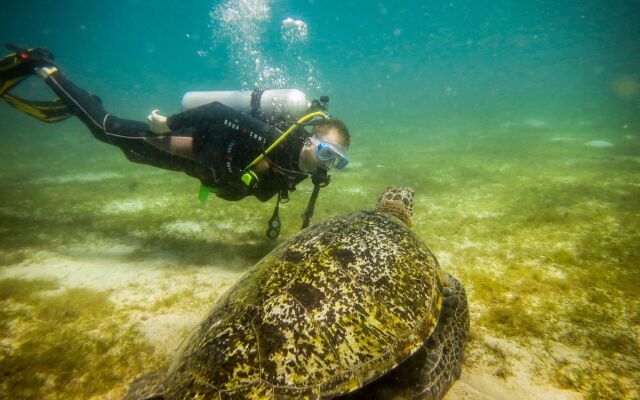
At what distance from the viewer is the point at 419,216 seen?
590cm

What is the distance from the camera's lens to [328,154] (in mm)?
3816

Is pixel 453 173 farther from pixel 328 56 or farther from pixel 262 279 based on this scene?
pixel 328 56

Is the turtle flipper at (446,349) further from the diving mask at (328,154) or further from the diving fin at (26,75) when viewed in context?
the diving fin at (26,75)

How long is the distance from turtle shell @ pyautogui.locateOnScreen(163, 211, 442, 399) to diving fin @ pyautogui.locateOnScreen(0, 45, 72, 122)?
5824 millimetres

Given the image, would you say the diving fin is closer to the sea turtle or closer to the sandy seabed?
the sandy seabed

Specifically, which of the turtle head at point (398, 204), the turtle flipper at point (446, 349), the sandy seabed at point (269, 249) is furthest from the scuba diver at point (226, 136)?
the turtle flipper at point (446, 349)

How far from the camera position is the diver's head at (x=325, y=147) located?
151 inches

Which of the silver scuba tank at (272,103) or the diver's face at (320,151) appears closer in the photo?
the diver's face at (320,151)

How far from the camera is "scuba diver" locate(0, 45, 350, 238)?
3.83 m

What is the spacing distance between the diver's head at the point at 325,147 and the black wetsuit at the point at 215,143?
13 centimetres

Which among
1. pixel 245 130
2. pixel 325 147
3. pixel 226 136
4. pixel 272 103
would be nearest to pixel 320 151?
pixel 325 147

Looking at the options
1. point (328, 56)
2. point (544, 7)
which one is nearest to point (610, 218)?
point (544, 7)

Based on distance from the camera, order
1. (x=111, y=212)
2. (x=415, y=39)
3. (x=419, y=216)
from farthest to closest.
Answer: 1. (x=415, y=39)
2. (x=111, y=212)
3. (x=419, y=216)

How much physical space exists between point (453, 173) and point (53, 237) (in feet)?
34.3
